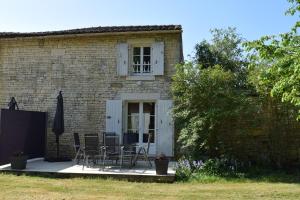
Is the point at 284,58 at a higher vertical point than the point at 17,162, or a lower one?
higher

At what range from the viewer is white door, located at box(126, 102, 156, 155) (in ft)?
43.9

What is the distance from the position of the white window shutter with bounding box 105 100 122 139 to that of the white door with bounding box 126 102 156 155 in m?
0.40

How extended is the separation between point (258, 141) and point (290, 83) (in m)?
6.16

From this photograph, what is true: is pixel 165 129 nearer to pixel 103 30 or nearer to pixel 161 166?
pixel 161 166

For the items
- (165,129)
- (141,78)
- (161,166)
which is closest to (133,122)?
(165,129)

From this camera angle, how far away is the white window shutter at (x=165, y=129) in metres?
13.1

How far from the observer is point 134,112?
13602mm

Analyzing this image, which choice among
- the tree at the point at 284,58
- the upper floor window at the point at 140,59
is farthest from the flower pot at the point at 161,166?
the upper floor window at the point at 140,59

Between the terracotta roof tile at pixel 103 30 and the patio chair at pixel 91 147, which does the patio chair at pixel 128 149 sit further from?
the terracotta roof tile at pixel 103 30

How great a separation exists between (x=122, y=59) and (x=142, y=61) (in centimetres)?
68

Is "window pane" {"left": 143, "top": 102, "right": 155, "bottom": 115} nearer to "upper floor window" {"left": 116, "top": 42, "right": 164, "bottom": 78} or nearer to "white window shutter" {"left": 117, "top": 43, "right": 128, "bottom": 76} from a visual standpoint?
"upper floor window" {"left": 116, "top": 42, "right": 164, "bottom": 78}

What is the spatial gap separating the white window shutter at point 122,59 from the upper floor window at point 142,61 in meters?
0.30

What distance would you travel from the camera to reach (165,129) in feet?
43.1

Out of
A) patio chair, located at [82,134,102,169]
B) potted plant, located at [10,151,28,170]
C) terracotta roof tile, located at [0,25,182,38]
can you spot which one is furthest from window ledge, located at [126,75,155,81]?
potted plant, located at [10,151,28,170]
